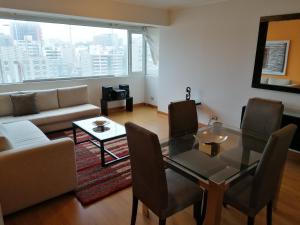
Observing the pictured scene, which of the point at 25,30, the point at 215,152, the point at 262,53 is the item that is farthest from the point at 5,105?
the point at 262,53

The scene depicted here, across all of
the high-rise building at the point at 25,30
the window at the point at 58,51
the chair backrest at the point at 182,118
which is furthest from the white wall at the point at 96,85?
the chair backrest at the point at 182,118

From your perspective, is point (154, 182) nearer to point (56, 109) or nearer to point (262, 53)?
point (262, 53)

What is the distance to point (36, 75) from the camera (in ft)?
14.6

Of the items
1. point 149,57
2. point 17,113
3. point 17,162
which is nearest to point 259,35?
point 149,57

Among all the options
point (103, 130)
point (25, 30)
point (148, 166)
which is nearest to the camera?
point (148, 166)

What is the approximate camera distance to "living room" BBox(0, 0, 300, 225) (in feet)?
6.72

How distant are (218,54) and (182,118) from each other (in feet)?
6.93

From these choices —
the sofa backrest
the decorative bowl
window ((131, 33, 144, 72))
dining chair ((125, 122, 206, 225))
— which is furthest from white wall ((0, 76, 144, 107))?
dining chair ((125, 122, 206, 225))

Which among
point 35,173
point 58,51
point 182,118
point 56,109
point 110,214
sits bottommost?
point 110,214

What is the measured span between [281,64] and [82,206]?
10.7 ft

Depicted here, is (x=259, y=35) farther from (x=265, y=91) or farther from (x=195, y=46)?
(x=195, y=46)

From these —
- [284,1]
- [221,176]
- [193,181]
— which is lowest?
[193,181]

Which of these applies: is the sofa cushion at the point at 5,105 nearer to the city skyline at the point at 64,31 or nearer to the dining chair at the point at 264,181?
the city skyline at the point at 64,31

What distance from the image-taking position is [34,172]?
A: 78.1 inches
